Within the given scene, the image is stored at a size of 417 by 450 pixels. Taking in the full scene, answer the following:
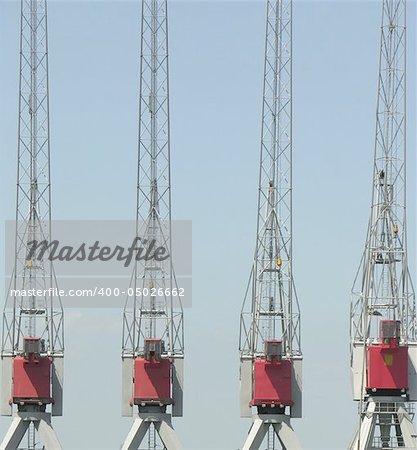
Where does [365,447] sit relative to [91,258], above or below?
below

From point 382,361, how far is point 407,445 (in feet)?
20.1

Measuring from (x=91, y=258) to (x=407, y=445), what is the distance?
2570 centimetres

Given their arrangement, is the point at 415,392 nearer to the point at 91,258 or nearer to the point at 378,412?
the point at 378,412

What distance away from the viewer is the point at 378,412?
19975cm

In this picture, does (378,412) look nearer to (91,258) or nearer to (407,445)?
(407,445)

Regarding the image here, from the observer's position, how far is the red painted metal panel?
199 metres

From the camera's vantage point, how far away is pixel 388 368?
19938 centimetres

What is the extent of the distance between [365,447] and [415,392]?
17.1 ft

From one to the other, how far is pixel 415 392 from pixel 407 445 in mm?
3769

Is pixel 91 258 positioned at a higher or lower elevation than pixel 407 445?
higher

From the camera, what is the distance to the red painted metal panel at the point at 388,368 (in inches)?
7840

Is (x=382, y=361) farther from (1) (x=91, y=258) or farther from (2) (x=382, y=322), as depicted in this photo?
(1) (x=91, y=258)

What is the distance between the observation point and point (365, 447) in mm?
199625

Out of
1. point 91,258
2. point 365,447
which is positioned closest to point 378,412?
point 365,447
